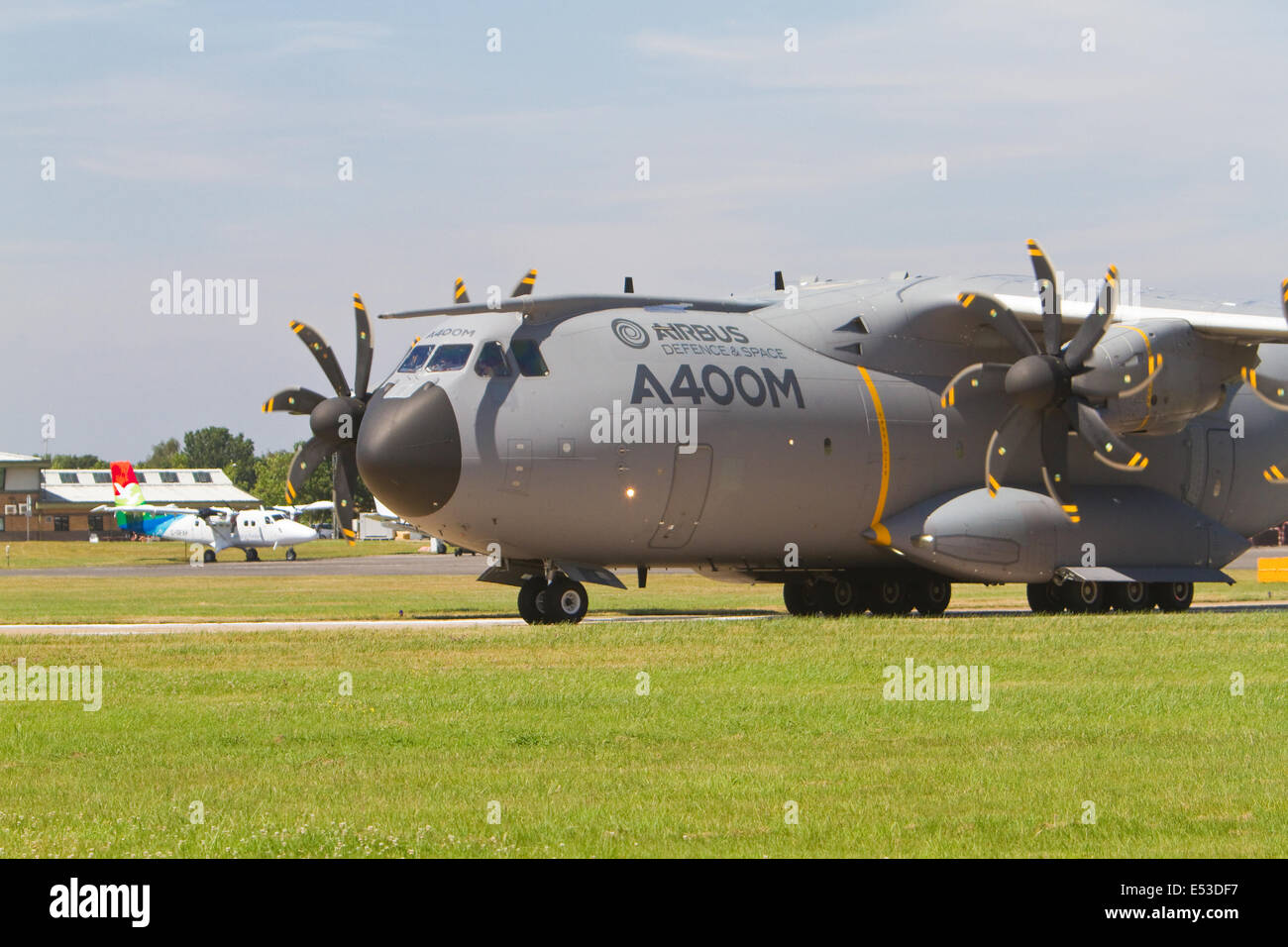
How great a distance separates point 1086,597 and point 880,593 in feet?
13.0

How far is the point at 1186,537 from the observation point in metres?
30.7

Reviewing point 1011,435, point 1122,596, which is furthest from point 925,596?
point 1011,435

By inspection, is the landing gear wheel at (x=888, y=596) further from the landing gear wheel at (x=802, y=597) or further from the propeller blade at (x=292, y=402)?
the propeller blade at (x=292, y=402)

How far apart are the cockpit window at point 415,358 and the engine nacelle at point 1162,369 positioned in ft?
37.4

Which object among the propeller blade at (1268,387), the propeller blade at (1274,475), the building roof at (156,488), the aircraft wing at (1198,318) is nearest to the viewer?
the aircraft wing at (1198,318)

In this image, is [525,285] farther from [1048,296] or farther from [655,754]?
[655,754]

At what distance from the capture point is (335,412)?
2777cm

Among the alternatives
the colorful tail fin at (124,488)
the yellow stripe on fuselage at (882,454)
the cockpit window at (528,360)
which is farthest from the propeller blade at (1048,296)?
the colorful tail fin at (124,488)

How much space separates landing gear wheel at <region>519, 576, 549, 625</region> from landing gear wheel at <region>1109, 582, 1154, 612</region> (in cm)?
1142

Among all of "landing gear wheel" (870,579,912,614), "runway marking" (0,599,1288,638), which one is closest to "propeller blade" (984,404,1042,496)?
"runway marking" (0,599,1288,638)

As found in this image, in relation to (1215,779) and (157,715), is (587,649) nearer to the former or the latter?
(157,715)

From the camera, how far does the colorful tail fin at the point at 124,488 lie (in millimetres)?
103562

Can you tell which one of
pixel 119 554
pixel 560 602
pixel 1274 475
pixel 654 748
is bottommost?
pixel 119 554
